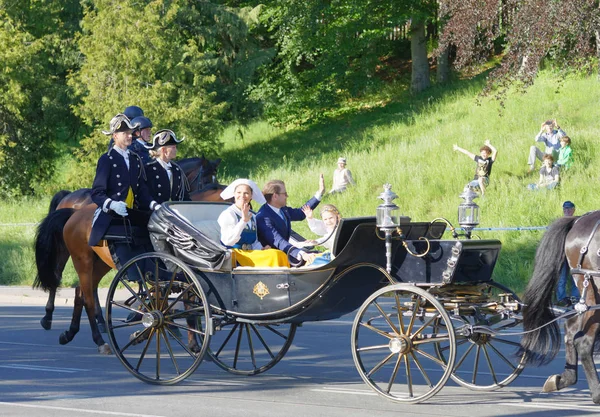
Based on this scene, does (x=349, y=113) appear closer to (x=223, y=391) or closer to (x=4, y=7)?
(x=4, y=7)

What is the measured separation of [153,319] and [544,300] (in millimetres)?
3250

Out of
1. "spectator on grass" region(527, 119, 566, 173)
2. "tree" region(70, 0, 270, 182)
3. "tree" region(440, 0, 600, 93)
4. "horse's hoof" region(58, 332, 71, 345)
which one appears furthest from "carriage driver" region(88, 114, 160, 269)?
"tree" region(70, 0, 270, 182)

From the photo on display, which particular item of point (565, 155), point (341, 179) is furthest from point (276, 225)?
point (341, 179)

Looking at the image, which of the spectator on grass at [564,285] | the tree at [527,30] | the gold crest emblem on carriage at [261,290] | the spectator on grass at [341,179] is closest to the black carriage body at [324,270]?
the gold crest emblem on carriage at [261,290]

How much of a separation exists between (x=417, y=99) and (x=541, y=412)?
88.3 feet

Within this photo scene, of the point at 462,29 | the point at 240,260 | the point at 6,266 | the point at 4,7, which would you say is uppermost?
the point at 4,7

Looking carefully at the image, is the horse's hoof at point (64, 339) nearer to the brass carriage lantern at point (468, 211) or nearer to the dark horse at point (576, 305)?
the brass carriage lantern at point (468, 211)

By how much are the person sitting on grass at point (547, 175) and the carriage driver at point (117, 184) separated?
10.1 metres

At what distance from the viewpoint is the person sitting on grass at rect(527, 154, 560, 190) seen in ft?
59.5

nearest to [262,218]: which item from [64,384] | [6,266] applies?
[64,384]

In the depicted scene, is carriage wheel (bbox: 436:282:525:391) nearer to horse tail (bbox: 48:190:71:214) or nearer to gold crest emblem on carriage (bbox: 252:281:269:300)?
gold crest emblem on carriage (bbox: 252:281:269:300)

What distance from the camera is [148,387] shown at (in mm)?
8281

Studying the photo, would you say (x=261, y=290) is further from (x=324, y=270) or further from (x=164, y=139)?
(x=164, y=139)

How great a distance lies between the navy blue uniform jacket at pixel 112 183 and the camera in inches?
380
